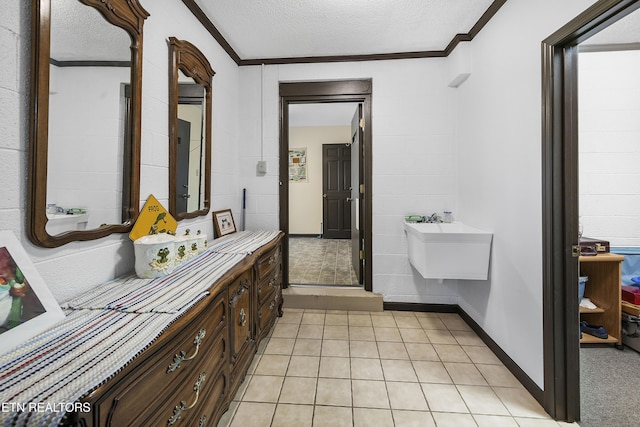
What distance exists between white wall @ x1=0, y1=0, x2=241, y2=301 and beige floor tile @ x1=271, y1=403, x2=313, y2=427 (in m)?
1.07

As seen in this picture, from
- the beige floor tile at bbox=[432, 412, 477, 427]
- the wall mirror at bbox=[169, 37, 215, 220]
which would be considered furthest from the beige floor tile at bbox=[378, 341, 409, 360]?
the wall mirror at bbox=[169, 37, 215, 220]

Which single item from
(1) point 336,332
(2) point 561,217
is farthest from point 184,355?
(2) point 561,217

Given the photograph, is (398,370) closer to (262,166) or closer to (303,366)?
(303,366)

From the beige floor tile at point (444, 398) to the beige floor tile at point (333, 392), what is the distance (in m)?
0.45

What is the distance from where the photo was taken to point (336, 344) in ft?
7.29

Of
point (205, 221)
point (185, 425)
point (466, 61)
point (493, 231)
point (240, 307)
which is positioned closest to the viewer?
point (185, 425)

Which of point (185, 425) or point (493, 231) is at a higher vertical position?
point (493, 231)

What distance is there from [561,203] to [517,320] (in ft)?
2.67

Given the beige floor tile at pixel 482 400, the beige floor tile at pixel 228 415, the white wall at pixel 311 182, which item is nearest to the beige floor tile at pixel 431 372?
→ the beige floor tile at pixel 482 400

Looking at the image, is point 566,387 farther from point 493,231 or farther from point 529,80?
point 529,80

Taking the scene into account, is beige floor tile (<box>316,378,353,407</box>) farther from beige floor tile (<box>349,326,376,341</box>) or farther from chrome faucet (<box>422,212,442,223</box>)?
chrome faucet (<box>422,212,442,223</box>)

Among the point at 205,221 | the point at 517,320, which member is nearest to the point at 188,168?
the point at 205,221

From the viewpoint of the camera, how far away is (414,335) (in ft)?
7.81

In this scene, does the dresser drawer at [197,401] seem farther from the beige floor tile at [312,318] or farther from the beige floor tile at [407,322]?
the beige floor tile at [407,322]
